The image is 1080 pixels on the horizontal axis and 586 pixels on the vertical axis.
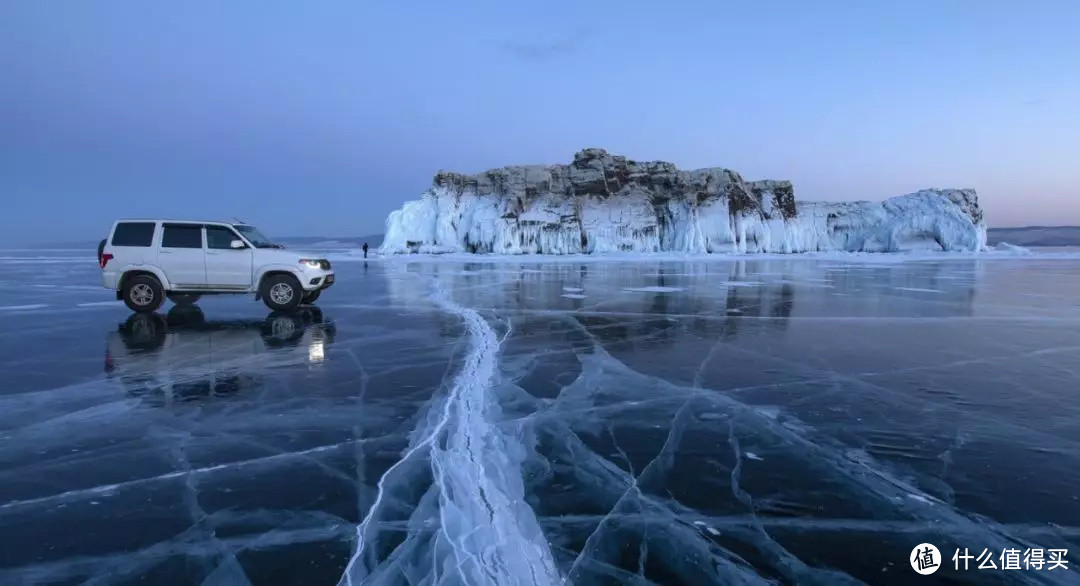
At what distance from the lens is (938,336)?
10.2 metres

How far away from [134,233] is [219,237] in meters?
1.75

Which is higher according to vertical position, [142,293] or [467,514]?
[142,293]

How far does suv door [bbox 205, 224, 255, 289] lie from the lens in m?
12.4

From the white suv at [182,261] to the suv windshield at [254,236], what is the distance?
0.11 ft

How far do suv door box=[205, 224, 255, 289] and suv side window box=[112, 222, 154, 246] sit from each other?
1190mm

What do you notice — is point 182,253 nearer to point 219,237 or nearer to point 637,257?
point 219,237

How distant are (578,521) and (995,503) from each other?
9.35 feet

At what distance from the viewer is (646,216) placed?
81.2m

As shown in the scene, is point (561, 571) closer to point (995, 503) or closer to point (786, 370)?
point (995, 503)

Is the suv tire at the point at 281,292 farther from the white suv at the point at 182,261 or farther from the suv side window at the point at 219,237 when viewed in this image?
the suv side window at the point at 219,237

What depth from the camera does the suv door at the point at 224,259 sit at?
12.4m

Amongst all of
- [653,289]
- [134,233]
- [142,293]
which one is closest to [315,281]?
[142,293]

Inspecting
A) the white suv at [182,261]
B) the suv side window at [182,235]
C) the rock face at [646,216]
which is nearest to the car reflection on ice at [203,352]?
the white suv at [182,261]

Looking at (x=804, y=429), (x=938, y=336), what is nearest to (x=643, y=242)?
(x=938, y=336)
